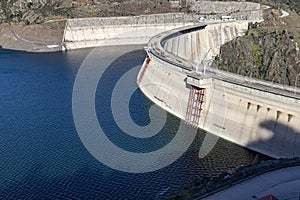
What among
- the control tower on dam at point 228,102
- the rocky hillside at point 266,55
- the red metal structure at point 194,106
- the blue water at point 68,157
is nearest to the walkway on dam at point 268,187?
the blue water at point 68,157

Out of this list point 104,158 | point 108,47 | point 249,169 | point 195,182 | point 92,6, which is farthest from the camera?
point 92,6

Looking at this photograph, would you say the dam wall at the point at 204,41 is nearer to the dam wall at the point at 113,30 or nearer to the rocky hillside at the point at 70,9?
the dam wall at the point at 113,30

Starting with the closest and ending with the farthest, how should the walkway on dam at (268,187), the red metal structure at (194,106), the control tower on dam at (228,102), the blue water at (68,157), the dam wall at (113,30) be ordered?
1. the walkway on dam at (268,187)
2. the blue water at (68,157)
3. the control tower on dam at (228,102)
4. the red metal structure at (194,106)
5. the dam wall at (113,30)

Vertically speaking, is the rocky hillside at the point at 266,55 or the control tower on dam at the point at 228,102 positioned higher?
the control tower on dam at the point at 228,102

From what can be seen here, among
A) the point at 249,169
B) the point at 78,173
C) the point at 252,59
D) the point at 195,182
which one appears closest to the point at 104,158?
the point at 78,173

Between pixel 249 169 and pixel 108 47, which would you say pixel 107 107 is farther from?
pixel 108 47

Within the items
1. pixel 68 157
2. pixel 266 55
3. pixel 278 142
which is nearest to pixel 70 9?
pixel 266 55

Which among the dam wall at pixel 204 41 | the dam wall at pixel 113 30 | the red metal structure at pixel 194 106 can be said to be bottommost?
the dam wall at pixel 113 30

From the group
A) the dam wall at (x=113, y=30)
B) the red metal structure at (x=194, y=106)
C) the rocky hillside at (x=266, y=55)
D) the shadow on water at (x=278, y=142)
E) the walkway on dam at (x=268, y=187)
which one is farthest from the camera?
the dam wall at (x=113, y=30)
